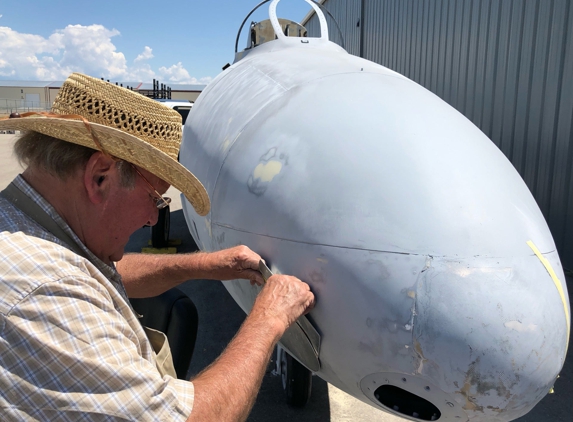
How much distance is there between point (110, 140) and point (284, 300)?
0.71 meters

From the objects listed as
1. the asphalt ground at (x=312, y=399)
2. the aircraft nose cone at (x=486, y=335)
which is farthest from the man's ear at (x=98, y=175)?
the asphalt ground at (x=312, y=399)

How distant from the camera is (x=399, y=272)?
1416mm

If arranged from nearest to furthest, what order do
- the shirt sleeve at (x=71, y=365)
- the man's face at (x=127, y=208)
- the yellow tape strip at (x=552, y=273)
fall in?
the shirt sleeve at (x=71, y=365), the man's face at (x=127, y=208), the yellow tape strip at (x=552, y=273)

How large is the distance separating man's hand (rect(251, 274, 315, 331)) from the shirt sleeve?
19.1 inches

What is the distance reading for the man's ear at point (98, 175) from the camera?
1169mm

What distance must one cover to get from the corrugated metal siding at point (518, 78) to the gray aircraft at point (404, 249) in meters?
3.88

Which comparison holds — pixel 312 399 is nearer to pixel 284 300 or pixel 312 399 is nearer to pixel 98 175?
pixel 284 300

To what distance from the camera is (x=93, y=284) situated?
1036 millimetres

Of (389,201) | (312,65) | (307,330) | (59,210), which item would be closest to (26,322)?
(59,210)

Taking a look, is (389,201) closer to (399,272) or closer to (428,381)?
(399,272)

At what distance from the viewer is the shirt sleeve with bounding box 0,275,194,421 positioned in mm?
888

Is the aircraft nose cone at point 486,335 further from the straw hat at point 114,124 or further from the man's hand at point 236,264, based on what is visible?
the straw hat at point 114,124

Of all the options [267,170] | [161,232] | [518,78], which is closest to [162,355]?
[267,170]

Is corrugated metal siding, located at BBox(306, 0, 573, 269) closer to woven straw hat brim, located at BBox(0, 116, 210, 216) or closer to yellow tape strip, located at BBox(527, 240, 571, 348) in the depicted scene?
yellow tape strip, located at BBox(527, 240, 571, 348)
